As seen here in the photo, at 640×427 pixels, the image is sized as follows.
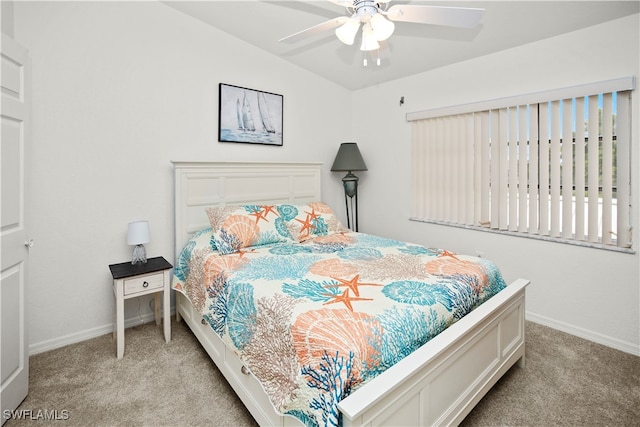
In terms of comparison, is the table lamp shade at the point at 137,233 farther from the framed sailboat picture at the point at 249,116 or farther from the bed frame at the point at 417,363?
the framed sailboat picture at the point at 249,116

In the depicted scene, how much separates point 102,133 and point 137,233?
0.82 m

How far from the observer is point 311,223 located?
9.97 ft

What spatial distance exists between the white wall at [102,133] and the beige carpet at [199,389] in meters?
0.47

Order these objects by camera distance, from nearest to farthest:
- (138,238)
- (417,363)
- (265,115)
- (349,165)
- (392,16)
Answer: (417,363)
(392,16)
(138,238)
(265,115)
(349,165)

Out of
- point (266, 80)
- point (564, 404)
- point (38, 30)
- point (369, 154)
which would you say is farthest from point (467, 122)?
point (38, 30)

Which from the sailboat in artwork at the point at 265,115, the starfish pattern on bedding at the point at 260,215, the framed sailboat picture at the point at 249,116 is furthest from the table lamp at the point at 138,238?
the sailboat in artwork at the point at 265,115

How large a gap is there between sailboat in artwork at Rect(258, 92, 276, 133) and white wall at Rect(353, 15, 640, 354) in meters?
1.36

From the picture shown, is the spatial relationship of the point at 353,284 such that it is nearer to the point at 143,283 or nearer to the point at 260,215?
the point at 260,215

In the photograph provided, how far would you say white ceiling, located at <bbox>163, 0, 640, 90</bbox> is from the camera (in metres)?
2.35

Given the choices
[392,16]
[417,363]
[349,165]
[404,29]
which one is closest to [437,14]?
[392,16]

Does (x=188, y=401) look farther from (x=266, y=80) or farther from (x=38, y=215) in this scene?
(x=266, y=80)

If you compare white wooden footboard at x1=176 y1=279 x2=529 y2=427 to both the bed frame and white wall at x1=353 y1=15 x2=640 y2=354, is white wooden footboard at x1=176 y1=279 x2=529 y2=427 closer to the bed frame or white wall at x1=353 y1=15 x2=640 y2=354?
the bed frame

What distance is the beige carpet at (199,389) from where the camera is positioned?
1768 millimetres

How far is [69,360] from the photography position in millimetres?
2303
